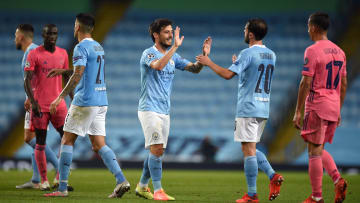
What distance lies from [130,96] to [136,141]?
8.17 feet

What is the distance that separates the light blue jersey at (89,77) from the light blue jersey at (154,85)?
1.84ft

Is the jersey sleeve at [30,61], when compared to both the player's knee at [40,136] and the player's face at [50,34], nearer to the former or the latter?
the player's face at [50,34]

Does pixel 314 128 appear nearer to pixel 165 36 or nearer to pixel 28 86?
pixel 165 36

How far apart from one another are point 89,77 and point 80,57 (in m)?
0.29

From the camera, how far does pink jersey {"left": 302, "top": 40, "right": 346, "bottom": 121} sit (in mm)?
6965

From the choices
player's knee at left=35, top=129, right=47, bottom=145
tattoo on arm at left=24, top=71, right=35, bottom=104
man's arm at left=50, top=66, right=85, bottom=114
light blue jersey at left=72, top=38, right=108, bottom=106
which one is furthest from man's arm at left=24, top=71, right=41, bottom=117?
man's arm at left=50, top=66, right=85, bottom=114

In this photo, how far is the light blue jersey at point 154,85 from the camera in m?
7.72

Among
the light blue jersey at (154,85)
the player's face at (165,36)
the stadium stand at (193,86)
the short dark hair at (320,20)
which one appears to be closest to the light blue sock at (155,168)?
the light blue jersey at (154,85)

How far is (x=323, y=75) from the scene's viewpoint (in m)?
7.02

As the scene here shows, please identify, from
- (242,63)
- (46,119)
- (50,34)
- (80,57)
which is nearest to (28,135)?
(46,119)

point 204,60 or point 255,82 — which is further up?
point 204,60

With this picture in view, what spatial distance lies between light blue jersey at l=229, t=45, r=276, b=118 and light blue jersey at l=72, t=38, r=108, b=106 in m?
1.72

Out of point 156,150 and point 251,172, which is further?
point 156,150

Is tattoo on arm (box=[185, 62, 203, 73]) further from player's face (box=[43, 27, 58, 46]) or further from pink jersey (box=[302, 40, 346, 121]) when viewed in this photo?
player's face (box=[43, 27, 58, 46])
